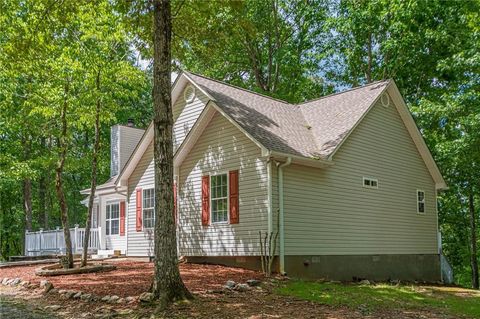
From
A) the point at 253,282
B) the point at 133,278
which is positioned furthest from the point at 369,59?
the point at 133,278

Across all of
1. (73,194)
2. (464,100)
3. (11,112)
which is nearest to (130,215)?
(11,112)

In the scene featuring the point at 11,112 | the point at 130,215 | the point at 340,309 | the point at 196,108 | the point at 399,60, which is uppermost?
the point at 399,60

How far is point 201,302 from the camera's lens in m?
8.04

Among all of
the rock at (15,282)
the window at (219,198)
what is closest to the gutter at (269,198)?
the window at (219,198)

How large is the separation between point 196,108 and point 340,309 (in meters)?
8.55

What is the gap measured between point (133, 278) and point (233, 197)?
3.54 m

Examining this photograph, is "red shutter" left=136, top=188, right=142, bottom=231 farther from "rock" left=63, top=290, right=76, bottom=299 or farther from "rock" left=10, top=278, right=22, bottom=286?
"rock" left=63, top=290, right=76, bottom=299

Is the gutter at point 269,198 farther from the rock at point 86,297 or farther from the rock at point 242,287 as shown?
the rock at point 86,297

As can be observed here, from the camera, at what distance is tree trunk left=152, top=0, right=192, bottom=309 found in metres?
8.09

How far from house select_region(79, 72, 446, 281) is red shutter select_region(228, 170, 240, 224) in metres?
0.03

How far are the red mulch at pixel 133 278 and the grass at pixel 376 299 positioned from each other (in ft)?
4.56

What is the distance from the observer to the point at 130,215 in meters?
16.9

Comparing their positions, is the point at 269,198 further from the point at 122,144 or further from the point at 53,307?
the point at 122,144

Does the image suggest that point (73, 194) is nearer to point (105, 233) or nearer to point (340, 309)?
point (105, 233)
